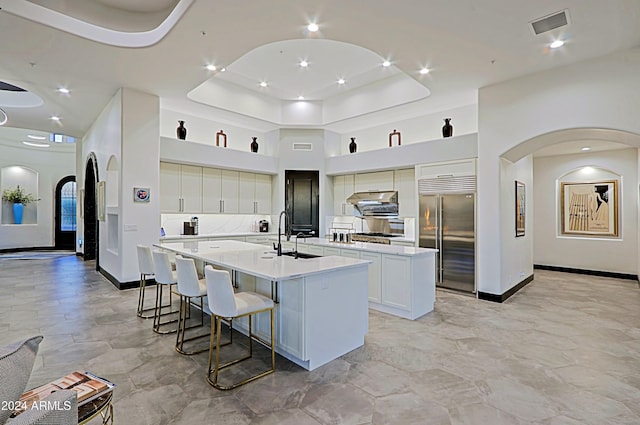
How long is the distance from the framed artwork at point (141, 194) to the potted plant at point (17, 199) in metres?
7.92

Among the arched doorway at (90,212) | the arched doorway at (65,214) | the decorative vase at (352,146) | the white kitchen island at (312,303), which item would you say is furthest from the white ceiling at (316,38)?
the arched doorway at (65,214)

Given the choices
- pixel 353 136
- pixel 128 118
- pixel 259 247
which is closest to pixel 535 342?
pixel 259 247

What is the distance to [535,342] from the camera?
136 inches

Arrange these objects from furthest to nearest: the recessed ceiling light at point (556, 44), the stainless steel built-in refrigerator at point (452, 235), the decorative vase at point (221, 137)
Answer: the decorative vase at point (221, 137) < the stainless steel built-in refrigerator at point (452, 235) < the recessed ceiling light at point (556, 44)

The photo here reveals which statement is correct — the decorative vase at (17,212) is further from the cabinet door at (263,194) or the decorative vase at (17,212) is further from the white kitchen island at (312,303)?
the white kitchen island at (312,303)

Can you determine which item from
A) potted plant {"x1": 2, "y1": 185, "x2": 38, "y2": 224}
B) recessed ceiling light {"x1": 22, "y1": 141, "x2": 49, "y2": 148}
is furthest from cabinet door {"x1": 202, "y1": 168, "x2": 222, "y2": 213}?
potted plant {"x1": 2, "y1": 185, "x2": 38, "y2": 224}

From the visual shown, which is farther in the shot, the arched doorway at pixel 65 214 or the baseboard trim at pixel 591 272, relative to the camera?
the arched doorway at pixel 65 214

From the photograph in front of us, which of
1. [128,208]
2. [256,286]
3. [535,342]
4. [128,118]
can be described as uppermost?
[128,118]

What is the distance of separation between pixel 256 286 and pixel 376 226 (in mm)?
4245

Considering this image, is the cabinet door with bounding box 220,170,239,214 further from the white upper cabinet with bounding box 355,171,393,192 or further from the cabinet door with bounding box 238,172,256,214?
the white upper cabinet with bounding box 355,171,393,192

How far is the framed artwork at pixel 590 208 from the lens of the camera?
7.00 m

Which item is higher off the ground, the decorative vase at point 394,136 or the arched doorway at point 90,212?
the decorative vase at point 394,136

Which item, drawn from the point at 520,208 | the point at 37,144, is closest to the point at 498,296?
the point at 520,208

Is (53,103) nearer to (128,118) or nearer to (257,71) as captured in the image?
(128,118)
